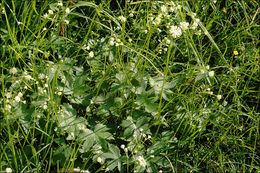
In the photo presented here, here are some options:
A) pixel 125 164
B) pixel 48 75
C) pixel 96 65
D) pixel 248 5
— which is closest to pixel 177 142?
pixel 125 164

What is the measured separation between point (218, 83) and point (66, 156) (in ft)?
4.06

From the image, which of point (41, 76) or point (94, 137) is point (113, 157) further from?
point (41, 76)

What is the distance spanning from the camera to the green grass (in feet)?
5.38

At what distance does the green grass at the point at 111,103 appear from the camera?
164 centimetres

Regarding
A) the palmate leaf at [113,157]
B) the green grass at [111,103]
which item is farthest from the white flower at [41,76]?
the palmate leaf at [113,157]

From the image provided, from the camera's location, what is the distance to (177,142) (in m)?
1.93

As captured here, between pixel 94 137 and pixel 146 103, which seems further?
pixel 146 103

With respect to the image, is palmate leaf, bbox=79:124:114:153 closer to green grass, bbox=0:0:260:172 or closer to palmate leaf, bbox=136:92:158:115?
green grass, bbox=0:0:260:172

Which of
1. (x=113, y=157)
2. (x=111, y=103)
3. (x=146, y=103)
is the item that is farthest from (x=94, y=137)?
(x=146, y=103)

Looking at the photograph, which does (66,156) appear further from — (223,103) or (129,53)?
(223,103)

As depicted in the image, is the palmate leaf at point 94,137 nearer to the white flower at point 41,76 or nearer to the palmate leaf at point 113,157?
the palmate leaf at point 113,157

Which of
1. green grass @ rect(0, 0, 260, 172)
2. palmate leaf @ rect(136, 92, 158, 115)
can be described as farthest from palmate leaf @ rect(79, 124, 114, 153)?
palmate leaf @ rect(136, 92, 158, 115)

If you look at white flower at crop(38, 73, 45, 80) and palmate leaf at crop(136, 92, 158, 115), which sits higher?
white flower at crop(38, 73, 45, 80)

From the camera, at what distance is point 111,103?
184 centimetres
